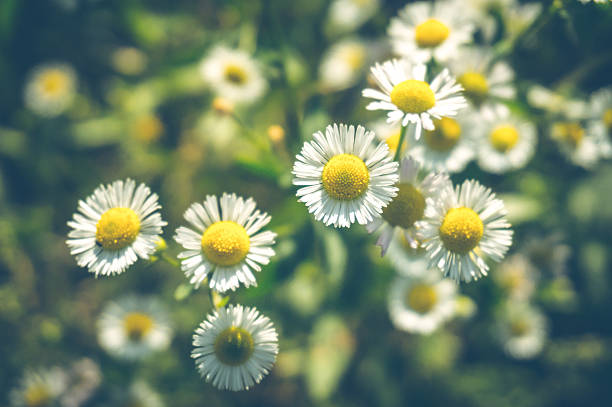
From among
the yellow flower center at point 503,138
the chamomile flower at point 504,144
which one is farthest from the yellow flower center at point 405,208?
the yellow flower center at point 503,138

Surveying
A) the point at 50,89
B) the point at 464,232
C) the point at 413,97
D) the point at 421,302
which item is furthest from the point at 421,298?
the point at 50,89

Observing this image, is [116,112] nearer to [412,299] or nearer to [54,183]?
[54,183]

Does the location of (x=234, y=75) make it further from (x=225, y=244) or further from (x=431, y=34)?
(x=225, y=244)

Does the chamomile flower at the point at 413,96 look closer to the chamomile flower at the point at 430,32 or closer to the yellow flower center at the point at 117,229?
the chamomile flower at the point at 430,32

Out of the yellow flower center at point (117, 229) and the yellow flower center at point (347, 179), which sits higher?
the yellow flower center at point (347, 179)

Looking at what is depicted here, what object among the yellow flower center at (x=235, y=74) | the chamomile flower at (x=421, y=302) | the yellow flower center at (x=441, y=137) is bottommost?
the chamomile flower at (x=421, y=302)

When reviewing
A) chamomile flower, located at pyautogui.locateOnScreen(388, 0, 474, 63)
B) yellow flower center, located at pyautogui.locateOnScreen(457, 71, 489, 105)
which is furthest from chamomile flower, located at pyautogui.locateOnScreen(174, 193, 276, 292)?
yellow flower center, located at pyautogui.locateOnScreen(457, 71, 489, 105)
